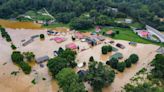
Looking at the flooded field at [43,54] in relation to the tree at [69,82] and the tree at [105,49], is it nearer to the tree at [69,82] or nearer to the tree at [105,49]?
the tree at [105,49]

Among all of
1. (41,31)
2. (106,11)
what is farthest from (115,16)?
(41,31)

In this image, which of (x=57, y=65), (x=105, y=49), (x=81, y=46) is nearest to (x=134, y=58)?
(x=105, y=49)

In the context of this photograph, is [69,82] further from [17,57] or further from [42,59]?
[17,57]

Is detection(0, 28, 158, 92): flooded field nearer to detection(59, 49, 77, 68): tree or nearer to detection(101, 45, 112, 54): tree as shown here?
detection(101, 45, 112, 54): tree

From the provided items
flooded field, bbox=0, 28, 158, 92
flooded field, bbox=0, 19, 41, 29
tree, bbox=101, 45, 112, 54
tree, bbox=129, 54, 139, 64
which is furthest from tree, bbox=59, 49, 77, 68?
flooded field, bbox=0, 19, 41, 29

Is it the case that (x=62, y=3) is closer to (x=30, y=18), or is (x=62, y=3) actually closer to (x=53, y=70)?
(x=30, y=18)

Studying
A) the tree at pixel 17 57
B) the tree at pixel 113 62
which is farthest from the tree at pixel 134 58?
the tree at pixel 17 57

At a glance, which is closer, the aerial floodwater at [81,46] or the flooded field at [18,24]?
the aerial floodwater at [81,46]
